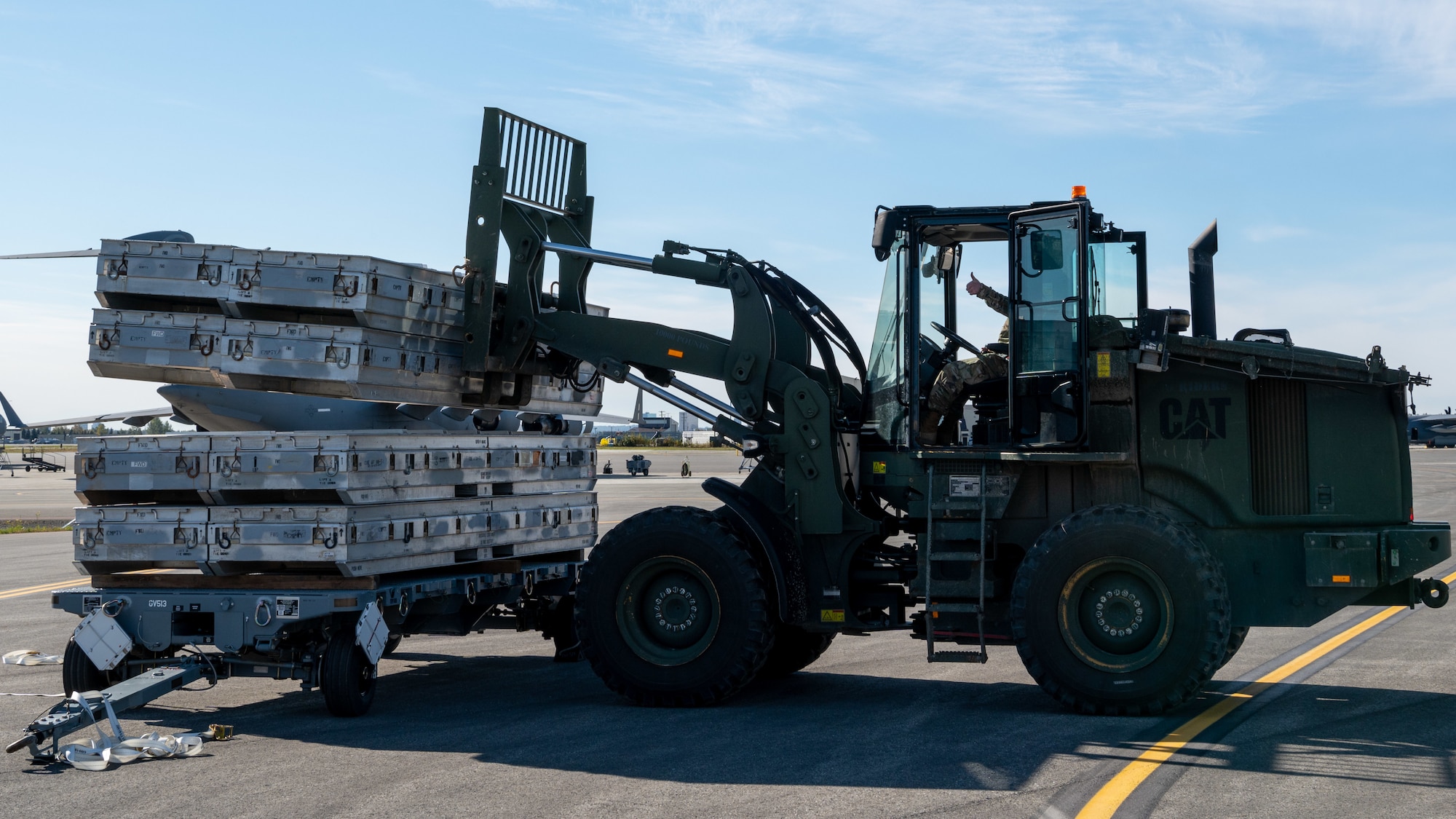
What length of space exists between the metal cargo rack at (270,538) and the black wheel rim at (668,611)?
1379 mm

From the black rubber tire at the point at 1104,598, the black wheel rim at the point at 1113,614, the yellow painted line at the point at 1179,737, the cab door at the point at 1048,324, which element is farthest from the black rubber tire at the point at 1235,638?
the cab door at the point at 1048,324

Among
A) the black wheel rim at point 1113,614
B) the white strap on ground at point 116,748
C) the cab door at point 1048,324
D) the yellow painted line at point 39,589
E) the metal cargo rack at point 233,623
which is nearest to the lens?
the white strap on ground at point 116,748

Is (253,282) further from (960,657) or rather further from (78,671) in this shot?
(960,657)

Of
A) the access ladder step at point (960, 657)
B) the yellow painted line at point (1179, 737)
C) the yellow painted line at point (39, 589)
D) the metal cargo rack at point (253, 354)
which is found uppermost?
the metal cargo rack at point (253, 354)

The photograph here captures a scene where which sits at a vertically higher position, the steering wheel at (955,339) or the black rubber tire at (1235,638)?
the steering wheel at (955,339)

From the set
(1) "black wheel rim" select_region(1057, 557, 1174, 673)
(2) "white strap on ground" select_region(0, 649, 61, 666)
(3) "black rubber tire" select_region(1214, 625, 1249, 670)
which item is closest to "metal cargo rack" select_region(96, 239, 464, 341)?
(2) "white strap on ground" select_region(0, 649, 61, 666)

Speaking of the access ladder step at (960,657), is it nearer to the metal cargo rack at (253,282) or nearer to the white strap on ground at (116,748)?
the metal cargo rack at (253,282)

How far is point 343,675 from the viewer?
324 inches

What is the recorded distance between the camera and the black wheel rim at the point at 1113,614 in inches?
316

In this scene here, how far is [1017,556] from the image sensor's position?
29.1 ft

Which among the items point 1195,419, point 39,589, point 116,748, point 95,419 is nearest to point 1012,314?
point 1195,419

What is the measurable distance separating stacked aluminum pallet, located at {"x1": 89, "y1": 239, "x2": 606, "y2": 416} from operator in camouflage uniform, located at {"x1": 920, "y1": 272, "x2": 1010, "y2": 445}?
12.4 feet

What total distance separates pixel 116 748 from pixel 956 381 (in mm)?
5782

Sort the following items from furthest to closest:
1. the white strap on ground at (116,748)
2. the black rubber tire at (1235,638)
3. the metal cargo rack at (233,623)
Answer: the black rubber tire at (1235,638), the metal cargo rack at (233,623), the white strap on ground at (116,748)
